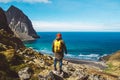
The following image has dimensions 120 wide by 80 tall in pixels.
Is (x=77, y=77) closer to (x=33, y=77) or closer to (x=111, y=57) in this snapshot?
(x=33, y=77)

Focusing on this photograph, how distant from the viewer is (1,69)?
22.1 meters

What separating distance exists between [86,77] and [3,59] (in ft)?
25.2

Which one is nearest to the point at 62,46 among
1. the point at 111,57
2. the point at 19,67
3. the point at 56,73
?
the point at 56,73

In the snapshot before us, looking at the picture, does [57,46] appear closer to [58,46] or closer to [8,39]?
[58,46]

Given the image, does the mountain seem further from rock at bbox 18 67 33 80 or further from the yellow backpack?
the yellow backpack

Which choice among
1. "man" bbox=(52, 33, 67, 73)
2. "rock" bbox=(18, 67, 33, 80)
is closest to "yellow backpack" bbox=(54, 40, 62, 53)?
"man" bbox=(52, 33, 67, 73)

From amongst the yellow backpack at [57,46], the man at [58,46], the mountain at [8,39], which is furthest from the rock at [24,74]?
the mountain at [8,39]

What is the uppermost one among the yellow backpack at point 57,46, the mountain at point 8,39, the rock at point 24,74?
the yellow backpack at point 57,46

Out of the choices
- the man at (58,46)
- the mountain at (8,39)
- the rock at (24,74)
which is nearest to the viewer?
the rock at (24,74)

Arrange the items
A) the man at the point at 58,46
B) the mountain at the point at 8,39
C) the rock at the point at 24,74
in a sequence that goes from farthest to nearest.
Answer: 1. the mountain at the point at 8,39
2. the man at the point at 58,46
3. the rock at the point at 24,74

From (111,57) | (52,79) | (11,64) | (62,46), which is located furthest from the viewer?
(111,57)

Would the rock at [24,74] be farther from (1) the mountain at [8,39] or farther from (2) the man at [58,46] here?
(1) the mountain at [8,39]

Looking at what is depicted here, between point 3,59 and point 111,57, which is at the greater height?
point 3,59

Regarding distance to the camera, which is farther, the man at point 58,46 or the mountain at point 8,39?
the mountain at point 8,39
